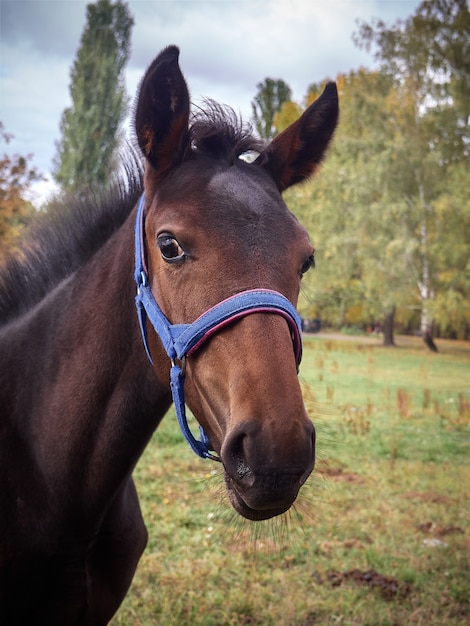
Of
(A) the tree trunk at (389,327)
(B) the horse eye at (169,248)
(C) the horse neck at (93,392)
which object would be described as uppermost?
(B) the horse eye at (169,248)

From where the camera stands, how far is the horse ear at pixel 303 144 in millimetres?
2047

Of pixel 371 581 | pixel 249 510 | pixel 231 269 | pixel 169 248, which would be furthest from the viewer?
pixel 371 581

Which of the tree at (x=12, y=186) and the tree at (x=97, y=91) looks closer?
the tree at (x=12, y=186)

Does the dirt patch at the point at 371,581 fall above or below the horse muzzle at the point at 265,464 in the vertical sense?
below

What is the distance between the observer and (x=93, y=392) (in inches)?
77.4

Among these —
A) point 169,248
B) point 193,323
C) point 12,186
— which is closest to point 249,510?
point 193,323

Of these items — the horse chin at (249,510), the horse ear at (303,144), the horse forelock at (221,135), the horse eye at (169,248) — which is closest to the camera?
the horse chin at (249,510)

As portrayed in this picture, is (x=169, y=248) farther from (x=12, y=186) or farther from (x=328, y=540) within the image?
(x=12, y=186)

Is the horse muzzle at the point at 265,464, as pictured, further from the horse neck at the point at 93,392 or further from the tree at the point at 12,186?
the tree at the point at 12,186

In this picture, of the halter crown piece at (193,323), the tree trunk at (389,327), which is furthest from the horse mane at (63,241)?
the tree trunk at (389,327)

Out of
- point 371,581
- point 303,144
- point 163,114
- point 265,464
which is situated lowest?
point 371,581

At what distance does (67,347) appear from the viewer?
207cm

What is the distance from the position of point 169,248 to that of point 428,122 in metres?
15.6

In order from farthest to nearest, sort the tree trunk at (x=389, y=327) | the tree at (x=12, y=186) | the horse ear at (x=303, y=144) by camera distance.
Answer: the tree trunk at (x=389, y=327), the tree at (x=12, y=186), the horse ear at (x=303, y=144)
